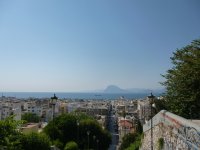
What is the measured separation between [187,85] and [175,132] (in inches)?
247

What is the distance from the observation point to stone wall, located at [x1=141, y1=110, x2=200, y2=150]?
7864mm

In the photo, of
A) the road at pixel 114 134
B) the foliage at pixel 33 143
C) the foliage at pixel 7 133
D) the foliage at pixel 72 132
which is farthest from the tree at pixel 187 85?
the road at pixel 114 134

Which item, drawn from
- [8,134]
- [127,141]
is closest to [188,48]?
[8,134]

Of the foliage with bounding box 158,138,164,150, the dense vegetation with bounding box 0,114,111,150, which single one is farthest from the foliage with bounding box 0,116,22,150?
the dense vegetation with bounding box 0,114,111,150

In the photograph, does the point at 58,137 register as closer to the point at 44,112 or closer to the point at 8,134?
the point at 8,134

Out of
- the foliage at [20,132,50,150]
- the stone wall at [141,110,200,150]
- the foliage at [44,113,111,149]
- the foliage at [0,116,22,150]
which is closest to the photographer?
the stone wall at [141,110,200,150]

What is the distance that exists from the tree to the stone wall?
8.78 ft

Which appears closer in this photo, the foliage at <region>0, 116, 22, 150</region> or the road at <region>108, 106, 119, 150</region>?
the foliage at <region>0, 116, 22, 150</region>

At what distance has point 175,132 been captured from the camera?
9.74 metres

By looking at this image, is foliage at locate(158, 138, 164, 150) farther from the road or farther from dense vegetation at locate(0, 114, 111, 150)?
the road

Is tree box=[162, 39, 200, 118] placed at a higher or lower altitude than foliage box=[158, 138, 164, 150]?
higher

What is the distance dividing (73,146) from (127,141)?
1273 cm

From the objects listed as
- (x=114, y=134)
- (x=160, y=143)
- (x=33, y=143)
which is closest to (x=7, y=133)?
(x=160, y=143)

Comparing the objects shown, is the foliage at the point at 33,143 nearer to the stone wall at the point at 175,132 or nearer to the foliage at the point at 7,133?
the foliage at the point at 7,133
